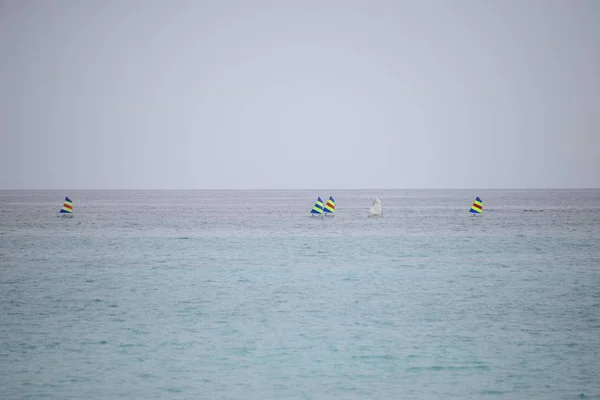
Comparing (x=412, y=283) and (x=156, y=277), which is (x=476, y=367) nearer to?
(x=412, y=283)

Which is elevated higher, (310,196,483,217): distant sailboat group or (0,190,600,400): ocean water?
(310,196,483,217): distant sailboat group

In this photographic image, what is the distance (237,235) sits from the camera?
198 ft

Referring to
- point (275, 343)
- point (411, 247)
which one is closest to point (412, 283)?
point (275, 343)

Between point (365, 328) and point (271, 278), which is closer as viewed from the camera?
point (365, 328)

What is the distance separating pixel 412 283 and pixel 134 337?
1459 centimetres

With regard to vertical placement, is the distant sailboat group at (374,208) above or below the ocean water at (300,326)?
above

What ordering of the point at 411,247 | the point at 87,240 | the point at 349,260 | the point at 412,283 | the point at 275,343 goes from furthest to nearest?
the point at 87,240 → the point at 411,247 → the point at 349,260 → the point at 412,283 → the point at 275,343

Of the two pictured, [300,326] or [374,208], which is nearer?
[300,326]

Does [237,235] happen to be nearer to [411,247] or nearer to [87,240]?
[87,240]

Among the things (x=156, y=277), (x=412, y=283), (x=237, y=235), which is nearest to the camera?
(x=412, y=283)

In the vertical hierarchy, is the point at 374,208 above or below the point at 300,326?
above

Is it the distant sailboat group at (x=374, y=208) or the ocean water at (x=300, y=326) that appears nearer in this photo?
the ocean water at (x=300, y=326)

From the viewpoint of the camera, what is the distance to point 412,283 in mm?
29266

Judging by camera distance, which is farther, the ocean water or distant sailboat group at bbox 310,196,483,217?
distant sailboat group at bbox 310,196,483,217
